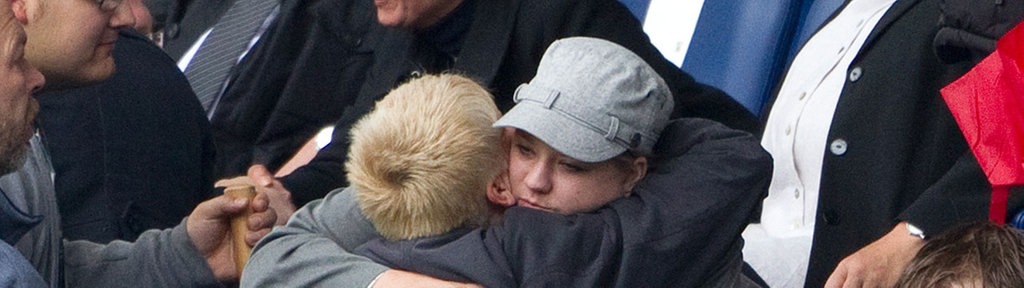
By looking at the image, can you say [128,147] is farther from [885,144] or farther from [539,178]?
[885,144]

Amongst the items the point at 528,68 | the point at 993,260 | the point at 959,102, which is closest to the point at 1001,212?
the point at 959,102

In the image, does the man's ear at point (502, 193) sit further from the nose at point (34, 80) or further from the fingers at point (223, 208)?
the nose at point (34, 80)

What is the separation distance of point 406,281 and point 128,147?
1390 mm

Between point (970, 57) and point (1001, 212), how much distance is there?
37 centimetres

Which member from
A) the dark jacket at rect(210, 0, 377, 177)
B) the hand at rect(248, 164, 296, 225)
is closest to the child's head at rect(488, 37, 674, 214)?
the hand at rect(248, 164, 296, 225)

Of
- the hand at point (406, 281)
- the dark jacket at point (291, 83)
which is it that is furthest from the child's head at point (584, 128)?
the dark jacket at point (291, 83)

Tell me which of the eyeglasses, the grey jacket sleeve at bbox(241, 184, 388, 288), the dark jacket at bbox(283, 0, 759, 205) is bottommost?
the dark jacket at bbox(283, 0, 759, 205)

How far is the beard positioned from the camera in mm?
2906

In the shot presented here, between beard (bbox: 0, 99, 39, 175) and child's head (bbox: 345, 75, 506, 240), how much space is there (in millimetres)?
520

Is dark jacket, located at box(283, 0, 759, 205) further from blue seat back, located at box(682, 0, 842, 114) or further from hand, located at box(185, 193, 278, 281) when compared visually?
blue seat back, located at box(682, 0, 842, 114)

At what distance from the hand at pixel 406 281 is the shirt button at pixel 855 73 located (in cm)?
102

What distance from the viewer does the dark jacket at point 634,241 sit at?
3.16 meters

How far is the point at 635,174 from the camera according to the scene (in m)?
3.36

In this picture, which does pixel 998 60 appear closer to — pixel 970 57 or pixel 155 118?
pixel 970 57
